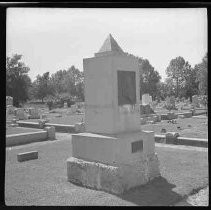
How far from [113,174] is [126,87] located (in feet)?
7.40

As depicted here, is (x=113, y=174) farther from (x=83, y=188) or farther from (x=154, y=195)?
(x=154, y=195)

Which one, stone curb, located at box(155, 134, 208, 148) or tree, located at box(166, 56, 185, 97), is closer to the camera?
stone curb, located at box(155, 134, 208, 148)

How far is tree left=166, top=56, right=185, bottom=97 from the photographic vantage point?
58956mm

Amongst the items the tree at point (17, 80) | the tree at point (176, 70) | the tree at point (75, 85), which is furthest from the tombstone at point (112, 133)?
the tree at point (75, 85)

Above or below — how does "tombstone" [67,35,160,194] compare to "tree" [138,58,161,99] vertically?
below

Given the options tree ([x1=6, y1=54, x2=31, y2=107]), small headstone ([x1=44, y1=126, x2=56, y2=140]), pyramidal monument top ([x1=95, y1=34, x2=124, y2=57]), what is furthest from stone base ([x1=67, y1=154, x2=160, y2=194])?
tree ([x1=6, y1=54, x2=31, y2=107])

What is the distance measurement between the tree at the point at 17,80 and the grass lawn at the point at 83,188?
3937 cm

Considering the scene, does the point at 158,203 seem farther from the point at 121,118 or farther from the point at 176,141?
the point at 176,141

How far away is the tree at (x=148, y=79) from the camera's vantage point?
64.1 meters

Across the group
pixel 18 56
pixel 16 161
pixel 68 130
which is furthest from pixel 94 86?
pixel 18 56

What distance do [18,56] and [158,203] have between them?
48.5 meters

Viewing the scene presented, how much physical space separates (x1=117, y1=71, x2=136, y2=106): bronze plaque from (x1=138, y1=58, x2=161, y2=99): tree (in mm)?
55519

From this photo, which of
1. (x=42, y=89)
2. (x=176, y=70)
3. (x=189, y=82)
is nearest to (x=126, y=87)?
(x=189, y=82)

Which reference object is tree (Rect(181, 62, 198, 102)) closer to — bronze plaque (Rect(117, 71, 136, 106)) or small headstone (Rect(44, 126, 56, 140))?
small headstone (Rect(44, 126, 56, 140))
